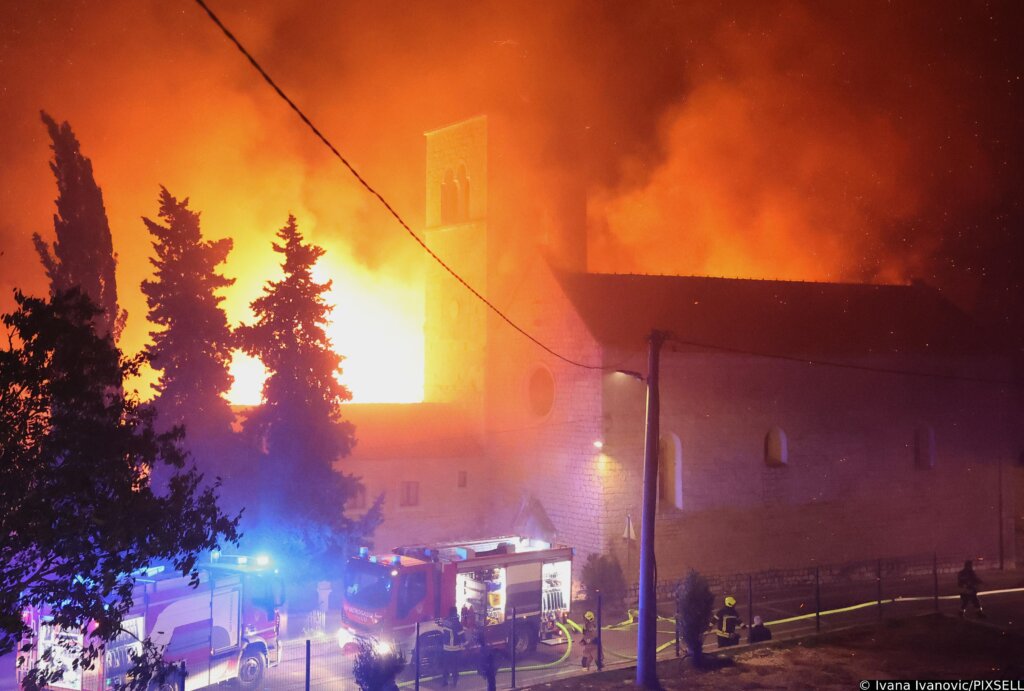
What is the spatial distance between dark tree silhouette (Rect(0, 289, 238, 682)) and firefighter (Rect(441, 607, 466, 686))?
1057 centimetres

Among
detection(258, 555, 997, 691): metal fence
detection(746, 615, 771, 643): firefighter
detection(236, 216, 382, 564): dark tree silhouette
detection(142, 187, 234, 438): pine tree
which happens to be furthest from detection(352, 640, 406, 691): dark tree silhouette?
detection(142, 187, 234, 438): pine tree

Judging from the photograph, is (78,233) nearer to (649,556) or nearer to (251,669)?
(251,669)

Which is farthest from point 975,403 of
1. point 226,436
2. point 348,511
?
point 226,436

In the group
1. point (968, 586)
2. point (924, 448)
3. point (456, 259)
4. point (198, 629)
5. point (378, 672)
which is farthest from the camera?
point (456, 259)

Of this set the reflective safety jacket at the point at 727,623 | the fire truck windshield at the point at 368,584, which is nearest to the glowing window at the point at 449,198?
the fire truck windshield at the point at 368,584

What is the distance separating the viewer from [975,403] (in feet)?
119

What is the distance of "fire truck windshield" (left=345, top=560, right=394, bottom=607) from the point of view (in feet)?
67.3

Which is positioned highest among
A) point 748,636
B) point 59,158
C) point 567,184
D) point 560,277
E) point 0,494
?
point 567,184

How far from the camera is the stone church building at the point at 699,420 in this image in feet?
98.2

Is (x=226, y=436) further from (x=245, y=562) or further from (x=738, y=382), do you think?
(x=738, y=382)

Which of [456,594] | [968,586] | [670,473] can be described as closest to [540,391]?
[670,473]

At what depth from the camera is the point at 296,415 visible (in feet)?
85.3

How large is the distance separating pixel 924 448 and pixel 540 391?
15.6m

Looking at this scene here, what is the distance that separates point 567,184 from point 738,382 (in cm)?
1373
